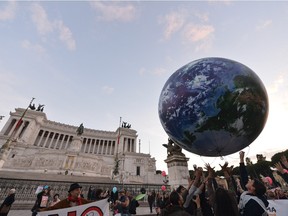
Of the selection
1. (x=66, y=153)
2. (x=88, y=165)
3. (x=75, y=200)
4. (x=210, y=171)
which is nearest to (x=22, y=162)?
(x=66, y=153)

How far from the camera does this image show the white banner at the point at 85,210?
3482 mm

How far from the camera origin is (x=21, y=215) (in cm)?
888

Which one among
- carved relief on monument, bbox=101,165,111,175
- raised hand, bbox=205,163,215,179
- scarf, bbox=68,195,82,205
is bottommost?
scarf, bbox=68,195,82,205

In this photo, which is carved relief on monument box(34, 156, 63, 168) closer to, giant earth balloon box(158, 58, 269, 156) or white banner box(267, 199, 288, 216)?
white banner box(267, 199, 288, 216)

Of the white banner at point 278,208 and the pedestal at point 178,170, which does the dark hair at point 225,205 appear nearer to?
the white banner at point 278,208

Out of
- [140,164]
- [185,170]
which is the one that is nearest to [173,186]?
[185,170]

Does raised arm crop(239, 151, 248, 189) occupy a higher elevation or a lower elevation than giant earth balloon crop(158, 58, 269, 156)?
lower

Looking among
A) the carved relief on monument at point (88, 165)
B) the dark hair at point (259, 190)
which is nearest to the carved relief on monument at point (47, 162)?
the carved relief on monument at point (88, 165)

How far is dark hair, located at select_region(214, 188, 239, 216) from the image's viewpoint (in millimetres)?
2246

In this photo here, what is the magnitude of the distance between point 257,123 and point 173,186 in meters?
6.84

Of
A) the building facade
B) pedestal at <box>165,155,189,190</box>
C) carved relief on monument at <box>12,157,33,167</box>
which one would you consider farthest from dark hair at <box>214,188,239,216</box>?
carved relief on monument at <box>12,157,33,167</box>

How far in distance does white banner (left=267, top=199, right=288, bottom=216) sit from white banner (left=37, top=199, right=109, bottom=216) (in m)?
5.40

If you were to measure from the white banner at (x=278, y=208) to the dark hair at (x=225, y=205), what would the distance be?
4.54 metres

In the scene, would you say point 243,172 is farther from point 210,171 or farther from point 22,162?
point 22,162
